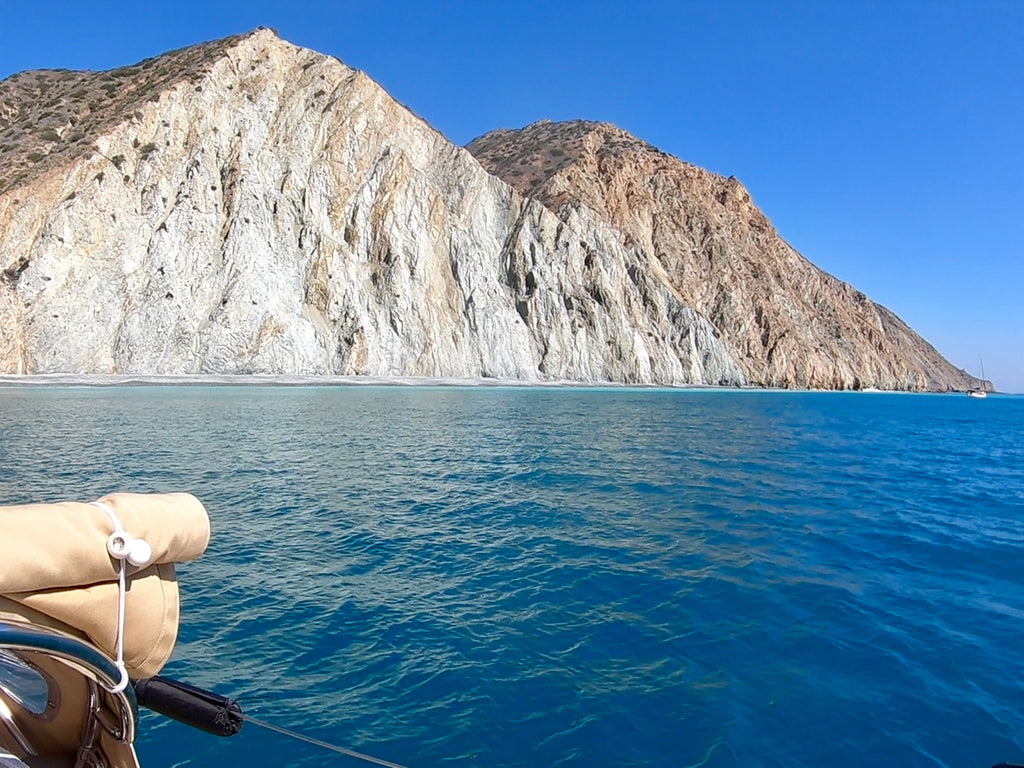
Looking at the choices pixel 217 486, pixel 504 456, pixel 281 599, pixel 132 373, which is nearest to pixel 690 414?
pixel 504 456

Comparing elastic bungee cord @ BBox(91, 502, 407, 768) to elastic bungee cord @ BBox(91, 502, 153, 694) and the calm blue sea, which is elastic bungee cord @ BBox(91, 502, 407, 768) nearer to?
elastic bungee cord @ BBox(91, 502, 153, 694)

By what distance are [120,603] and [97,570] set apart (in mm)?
256

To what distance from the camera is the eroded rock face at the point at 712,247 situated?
379 ft

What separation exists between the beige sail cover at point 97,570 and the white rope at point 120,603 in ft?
0.07

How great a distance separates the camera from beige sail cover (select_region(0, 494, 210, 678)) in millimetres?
2496

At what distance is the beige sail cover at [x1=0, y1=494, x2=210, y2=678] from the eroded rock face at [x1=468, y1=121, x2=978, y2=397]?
100 m

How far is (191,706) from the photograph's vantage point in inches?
133

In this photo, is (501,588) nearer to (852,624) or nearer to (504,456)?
(852,624)

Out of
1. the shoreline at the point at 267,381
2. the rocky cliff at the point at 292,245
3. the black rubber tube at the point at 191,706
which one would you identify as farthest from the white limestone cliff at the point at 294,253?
the black rubber tube at the point at 191,706

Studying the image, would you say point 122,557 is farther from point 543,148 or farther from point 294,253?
point 543,148

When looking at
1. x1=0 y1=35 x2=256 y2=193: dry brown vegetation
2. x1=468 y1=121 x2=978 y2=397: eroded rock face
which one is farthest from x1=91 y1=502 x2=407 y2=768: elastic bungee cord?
x1=468 y1=121 x2=978 y2=397: eroded rock face

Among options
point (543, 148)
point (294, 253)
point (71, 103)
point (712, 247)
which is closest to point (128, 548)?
point (294, 253)

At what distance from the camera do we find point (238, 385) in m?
58.7

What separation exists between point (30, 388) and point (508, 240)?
61.1 metres
